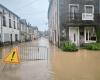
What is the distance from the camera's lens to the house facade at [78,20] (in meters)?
28.0

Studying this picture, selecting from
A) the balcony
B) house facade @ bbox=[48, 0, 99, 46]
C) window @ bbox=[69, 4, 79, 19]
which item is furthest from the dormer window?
window @ bbox=[69, 4, 79, 19]

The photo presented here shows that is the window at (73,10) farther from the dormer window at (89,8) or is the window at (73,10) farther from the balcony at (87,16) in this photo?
the dormer window at (89,8)

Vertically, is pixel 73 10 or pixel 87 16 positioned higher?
pixel 73 10

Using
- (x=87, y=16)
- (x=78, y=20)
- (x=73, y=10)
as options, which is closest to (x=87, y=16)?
(x=87, y=16)

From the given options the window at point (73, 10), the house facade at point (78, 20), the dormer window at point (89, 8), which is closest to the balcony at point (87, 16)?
the house facade at point (78, 20)

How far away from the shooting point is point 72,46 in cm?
2377

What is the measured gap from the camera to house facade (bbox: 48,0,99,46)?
28.0 m

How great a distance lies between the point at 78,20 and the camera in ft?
91.8

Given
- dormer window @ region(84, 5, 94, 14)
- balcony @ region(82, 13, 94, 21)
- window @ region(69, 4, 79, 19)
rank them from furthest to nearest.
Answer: dormer window @ region(84, 5, 94, 14) < window @ region(69, 4, 79, 19) < balcony @ region(82, 13, 94, 21)

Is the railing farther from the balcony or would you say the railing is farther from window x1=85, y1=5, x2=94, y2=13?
window x1=85, y1=5, x2=94, y2=13

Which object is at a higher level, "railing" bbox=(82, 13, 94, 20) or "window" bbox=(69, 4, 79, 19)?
"window" bbox=(69, 4, 79, 19)

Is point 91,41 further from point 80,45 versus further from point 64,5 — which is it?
point 64,5

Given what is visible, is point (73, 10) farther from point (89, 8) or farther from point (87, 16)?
point (89, 8)

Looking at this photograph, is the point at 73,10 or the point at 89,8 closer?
the point at 73,10
